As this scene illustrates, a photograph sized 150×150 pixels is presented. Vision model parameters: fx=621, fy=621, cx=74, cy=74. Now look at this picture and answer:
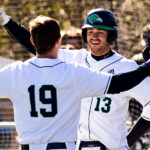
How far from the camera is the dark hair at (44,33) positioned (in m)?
3.91

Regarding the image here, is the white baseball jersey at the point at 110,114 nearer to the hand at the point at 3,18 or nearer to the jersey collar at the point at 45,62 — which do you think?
the hand at the point at 3,18

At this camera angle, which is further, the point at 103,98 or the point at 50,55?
the point at 103,98

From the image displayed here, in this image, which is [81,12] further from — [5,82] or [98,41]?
[5,82]

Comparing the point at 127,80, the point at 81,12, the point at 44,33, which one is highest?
the point at 44,33

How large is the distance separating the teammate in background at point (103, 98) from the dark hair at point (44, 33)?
3.75 feet

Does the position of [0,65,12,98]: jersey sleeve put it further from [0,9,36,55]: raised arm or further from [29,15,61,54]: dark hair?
[0,9,36,55]: raised arm

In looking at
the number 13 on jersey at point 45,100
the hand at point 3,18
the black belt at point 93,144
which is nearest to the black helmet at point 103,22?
the hand at point 3,18

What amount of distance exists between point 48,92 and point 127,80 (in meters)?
0.51

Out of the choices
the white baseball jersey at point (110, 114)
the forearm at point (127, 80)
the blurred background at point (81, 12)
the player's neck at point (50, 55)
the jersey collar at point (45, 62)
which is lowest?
the blurred background at point (81, 12)

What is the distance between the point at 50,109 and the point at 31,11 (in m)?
7.12

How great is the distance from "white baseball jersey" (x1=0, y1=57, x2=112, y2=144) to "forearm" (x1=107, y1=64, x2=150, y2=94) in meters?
0.04

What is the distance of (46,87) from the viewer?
391cm

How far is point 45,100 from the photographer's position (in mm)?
3943

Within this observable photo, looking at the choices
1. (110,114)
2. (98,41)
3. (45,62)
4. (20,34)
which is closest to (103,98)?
(110,114)
